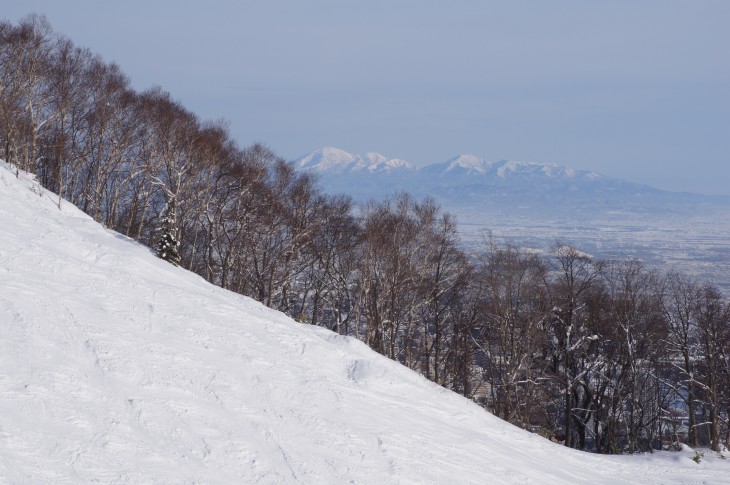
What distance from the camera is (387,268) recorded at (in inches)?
1270

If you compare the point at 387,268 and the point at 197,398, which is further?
the point at 387,268

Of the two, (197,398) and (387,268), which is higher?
(387,268)

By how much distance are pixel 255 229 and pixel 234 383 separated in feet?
73.2

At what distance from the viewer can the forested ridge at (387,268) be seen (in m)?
29.8

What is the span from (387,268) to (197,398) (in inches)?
866

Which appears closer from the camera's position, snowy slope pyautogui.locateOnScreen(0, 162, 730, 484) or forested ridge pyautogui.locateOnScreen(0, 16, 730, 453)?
snowy slope pyautogui.locateOnScreen(0, 162, 730, 484)

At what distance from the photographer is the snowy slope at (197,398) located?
8719 mm

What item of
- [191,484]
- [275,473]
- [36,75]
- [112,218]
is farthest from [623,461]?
[36,75]

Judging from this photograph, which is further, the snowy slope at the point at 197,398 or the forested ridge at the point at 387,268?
the forested ridge at the point at 387,268

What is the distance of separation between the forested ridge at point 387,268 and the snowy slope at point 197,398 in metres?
12.9

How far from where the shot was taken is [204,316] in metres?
14.3

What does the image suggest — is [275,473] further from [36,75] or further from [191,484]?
[36,75]

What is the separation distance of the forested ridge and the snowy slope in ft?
42.4

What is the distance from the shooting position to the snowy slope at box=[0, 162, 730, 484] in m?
8.72
